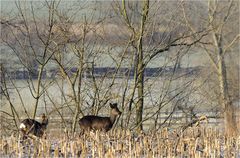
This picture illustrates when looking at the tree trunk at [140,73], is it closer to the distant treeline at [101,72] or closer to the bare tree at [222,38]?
the distant treeline at [101,72]

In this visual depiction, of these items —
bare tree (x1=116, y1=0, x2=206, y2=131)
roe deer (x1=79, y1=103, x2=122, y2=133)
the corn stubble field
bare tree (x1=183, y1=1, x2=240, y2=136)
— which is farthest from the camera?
bare tree (x1=183, y1=1, x2=240, y2=136)

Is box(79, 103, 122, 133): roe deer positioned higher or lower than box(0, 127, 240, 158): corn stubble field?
higher

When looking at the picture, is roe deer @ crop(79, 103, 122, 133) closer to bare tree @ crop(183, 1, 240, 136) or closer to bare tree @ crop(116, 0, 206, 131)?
bare tree @ crop(116, 0, 206, 131)

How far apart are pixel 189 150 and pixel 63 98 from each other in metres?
9.41

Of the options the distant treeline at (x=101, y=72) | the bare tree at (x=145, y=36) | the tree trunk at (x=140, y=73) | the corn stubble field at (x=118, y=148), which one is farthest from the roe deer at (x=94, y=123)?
the corn stubble field at (x=118, y=148)

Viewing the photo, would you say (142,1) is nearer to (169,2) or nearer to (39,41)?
(169,2)

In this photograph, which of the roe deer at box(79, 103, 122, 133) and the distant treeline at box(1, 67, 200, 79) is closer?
the roe deer at box(79, 103, 122, 133)

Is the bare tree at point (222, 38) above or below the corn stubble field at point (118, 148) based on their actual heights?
above

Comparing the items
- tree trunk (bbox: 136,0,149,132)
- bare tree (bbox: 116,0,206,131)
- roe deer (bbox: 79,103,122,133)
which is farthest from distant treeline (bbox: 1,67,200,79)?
roe deer (bbox: 79,103,122,133)

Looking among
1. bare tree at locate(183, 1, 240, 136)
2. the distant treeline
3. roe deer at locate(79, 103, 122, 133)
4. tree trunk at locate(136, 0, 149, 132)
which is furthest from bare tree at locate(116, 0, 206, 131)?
bare tree at locate(183, 1, 240, 136)

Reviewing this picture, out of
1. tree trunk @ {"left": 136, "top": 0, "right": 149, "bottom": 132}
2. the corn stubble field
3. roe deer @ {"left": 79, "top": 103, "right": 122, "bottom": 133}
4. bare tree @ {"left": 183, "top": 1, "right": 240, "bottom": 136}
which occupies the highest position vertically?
bare tree @ {"left": 183, "top": 1, "right": 240, "bottom": 136}

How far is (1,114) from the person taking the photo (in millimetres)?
18516

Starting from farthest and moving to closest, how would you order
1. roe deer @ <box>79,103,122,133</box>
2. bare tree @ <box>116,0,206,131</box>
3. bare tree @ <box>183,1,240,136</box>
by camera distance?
1. bare tree @ <box>183,1,240,136</box>
2. bare tree @ <box>116,0,206,131</box>
3. roe deer @ <box>79,103,122,133</box>

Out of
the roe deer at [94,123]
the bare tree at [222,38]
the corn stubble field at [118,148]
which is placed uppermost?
the bare tree at [222,38]
